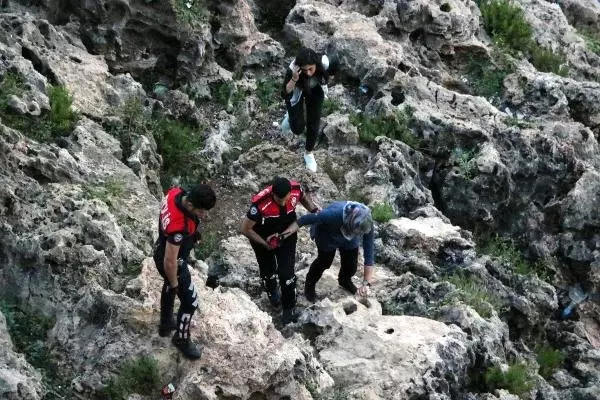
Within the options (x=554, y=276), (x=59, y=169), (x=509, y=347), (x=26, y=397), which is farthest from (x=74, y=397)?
(x=554, y=276)

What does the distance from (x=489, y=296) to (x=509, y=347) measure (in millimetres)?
770

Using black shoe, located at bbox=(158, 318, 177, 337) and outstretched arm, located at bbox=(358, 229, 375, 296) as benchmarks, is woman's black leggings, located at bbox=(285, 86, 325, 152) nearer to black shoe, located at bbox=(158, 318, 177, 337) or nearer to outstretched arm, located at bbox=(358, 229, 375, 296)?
outstretched arm, located at bbox=(358, 229, 375, 296)

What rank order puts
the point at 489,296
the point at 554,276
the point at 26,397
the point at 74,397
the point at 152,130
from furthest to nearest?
the point at 554,276 → the point at 152,130 → the point at 489,296 → the point at 74,397 → the point at 26,397

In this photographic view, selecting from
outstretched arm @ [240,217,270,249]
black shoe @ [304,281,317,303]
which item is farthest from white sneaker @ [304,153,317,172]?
outstretched arm @ [240,217,270,249]

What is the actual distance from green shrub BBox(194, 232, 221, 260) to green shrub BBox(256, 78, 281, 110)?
3594mm

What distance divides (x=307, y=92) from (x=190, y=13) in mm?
3248

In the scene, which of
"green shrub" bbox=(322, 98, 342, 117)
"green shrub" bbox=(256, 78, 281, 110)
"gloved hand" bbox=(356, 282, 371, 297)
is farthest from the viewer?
"green shrub" bbox=(256, 78, 281, 110)

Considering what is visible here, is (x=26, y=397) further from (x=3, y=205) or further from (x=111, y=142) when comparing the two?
(x=111, y=142)

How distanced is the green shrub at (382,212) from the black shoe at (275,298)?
244 cm

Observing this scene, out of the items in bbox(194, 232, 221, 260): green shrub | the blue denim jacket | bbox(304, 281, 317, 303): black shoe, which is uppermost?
the blue denim jacket

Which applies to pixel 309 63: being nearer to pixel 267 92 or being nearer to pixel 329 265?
pixel 329 265

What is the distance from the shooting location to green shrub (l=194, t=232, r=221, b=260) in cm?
955

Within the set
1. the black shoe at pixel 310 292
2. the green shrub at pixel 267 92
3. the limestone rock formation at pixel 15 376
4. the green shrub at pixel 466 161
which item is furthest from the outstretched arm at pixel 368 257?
the green shrub at pixel 267 92

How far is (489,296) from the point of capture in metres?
9.74
